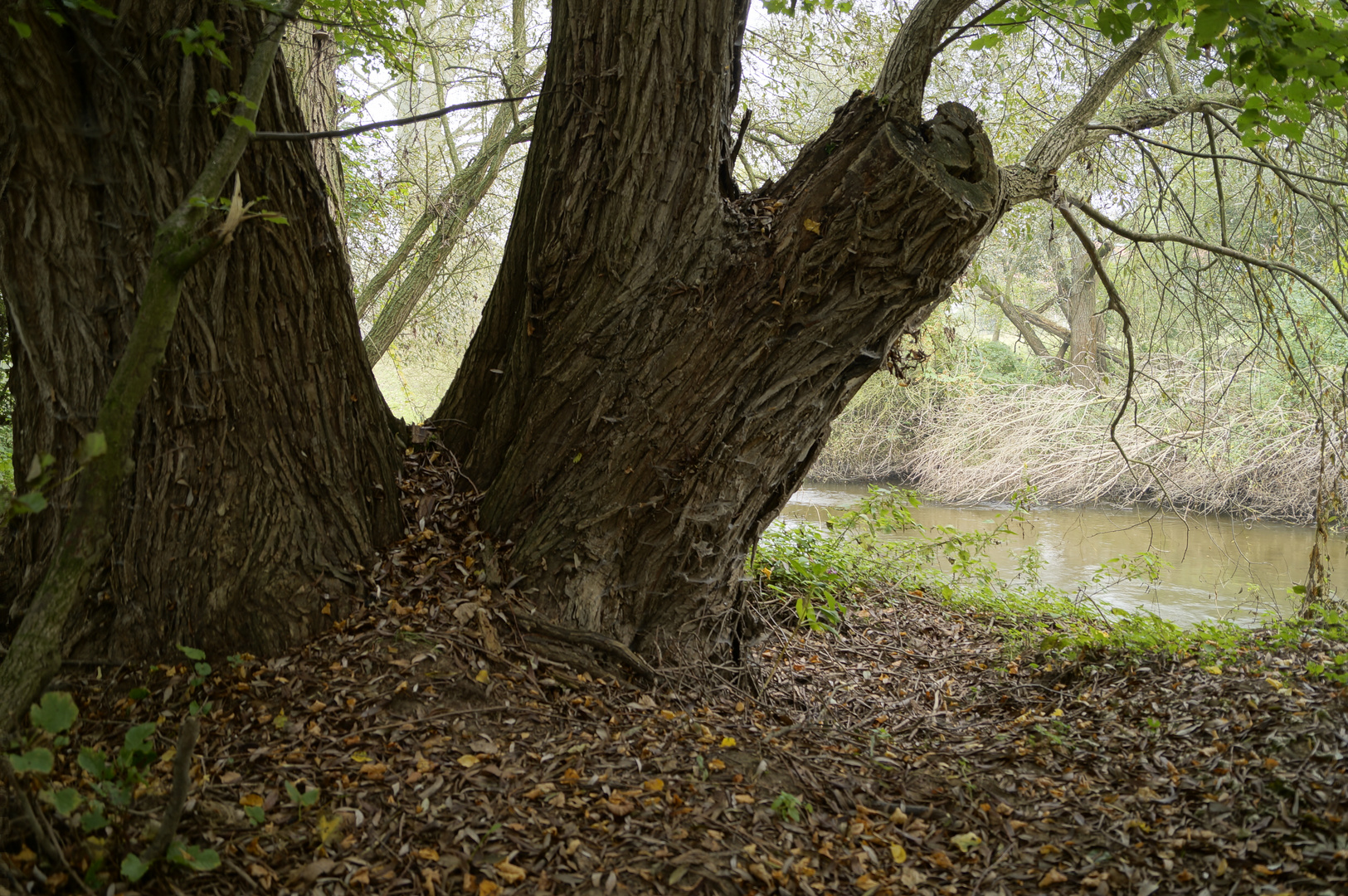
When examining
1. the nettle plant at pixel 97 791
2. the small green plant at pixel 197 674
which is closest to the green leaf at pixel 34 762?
the nettle plant at pixel 97 791

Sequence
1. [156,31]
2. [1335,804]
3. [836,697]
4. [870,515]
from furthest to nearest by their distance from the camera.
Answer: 1. [870,515]
2. [836,697]
3. [156,31]
4. [1335,804]

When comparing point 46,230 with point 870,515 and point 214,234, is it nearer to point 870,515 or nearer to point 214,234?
point 214,234

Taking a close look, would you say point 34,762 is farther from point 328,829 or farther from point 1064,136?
point 1064,136

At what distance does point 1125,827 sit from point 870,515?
12.1 feet

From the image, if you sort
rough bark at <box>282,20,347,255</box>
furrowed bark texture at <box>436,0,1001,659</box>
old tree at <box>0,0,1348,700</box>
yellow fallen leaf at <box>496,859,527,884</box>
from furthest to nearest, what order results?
rough bark at <box>282,20,347,255</box>
furrowed bark texture at <box>436,0,1001,659</box>
old tree at <box>0,0,1348,700</box>
yellow fallen leaf at <box>496,859,527,884</box>

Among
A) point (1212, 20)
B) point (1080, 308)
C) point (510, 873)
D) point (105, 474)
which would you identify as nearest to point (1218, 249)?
point (1212, 20)

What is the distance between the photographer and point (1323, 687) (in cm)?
292

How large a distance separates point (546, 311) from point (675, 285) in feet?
1.70

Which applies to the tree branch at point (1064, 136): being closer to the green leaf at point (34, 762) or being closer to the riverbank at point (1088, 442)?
the riverbank at point (1088, 442)

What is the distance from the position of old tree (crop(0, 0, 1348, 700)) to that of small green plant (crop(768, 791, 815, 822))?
106 centimetres

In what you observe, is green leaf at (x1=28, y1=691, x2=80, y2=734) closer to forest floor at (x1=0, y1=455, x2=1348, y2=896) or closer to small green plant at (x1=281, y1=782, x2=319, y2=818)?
forest floor at (x1=0, y1=455, x2=1348, y2=896)

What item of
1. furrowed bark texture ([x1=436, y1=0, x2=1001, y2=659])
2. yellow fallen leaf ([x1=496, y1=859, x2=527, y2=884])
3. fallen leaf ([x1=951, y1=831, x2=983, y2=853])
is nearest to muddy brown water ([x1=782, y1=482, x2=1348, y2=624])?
furrowed bark texture ([x1=436, y1=0, x2=1001, y2=659])

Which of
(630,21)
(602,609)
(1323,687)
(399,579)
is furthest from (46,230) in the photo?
(1323,687)

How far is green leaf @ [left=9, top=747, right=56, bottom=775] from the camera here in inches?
61.7
